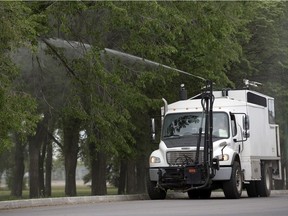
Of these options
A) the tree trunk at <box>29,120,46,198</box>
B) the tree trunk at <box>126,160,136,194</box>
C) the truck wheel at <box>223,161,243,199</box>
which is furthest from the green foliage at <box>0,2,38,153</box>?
the tree trunk at <box>29,120,46,198</box>

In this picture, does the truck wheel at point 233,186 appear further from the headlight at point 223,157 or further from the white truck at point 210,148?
the headlight at point 223,157

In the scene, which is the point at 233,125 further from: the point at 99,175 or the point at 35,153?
the point at 35,153

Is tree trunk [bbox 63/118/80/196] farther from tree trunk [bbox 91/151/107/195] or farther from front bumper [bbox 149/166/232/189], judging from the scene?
front bumper [bbox 149/166/232/189]

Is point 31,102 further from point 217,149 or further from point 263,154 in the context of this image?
point 263,154

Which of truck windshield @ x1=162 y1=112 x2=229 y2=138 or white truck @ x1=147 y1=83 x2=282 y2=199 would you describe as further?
truck windshield @ x1=162 y1=112 x2=229 y2=138

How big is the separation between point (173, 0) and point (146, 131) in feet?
43.4

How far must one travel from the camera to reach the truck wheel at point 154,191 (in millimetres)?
27672

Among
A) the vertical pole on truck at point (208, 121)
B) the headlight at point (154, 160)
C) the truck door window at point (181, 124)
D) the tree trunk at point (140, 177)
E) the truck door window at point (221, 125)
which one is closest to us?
the vertical pole on truck at point (208, 121)

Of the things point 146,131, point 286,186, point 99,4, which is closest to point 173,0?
point 99,4

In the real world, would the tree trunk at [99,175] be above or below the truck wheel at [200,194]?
above

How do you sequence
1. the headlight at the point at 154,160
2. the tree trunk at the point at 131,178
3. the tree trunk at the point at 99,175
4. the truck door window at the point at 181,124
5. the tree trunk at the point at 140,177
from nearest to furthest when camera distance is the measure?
the headlight at the point at 154,160
the truck door window at the point at 181,124
the tree trunk at the point at 99,175
the tree trunk at the point at 131,178
the tree trunk at the point at 140,177

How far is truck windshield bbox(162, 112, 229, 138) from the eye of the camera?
2723 centimetres

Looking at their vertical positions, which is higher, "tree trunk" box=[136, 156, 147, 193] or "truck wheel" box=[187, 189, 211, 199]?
"tree trunk" box=[136, 156, 147, 193]

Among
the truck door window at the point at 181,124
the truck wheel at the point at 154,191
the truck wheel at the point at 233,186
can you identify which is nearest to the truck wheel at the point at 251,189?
the truck wheel at the point at 233,186
